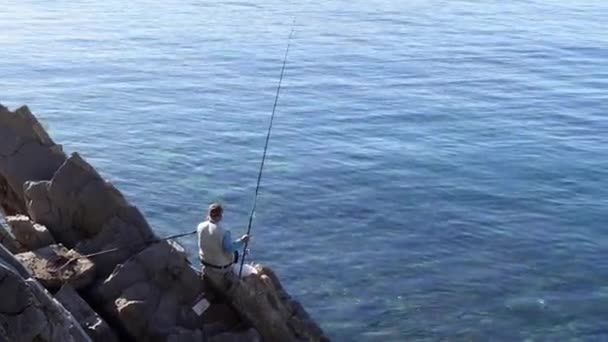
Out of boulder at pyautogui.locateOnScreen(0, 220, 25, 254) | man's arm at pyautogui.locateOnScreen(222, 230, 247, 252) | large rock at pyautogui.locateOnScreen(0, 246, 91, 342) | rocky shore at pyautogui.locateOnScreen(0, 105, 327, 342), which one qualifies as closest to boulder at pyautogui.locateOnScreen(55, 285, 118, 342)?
rocky shore at pyautogui.locateOnScreen(0, 105, 327, 342)

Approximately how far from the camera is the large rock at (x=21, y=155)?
20.0 m

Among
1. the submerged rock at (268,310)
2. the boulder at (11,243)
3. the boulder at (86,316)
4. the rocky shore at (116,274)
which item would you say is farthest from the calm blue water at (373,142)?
the boulder at (86,316)

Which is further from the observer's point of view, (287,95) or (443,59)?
(443,59)

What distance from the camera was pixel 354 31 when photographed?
2248 inches

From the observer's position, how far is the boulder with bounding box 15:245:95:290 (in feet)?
55.7

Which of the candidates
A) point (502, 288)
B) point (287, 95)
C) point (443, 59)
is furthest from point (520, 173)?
point (443, 59)

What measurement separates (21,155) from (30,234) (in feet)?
7.64

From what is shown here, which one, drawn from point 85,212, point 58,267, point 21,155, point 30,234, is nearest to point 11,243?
point 30,234

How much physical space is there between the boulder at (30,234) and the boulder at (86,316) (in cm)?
202

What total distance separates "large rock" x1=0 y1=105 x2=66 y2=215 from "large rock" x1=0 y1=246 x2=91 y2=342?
7.80 metres

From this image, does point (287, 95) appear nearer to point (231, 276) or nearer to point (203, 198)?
point (203, 198)

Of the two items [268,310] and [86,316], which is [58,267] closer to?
[86,316]

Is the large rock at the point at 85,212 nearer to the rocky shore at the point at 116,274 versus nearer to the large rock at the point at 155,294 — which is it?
the rocky shore at the point at 116,274

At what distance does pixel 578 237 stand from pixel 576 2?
4289cm
